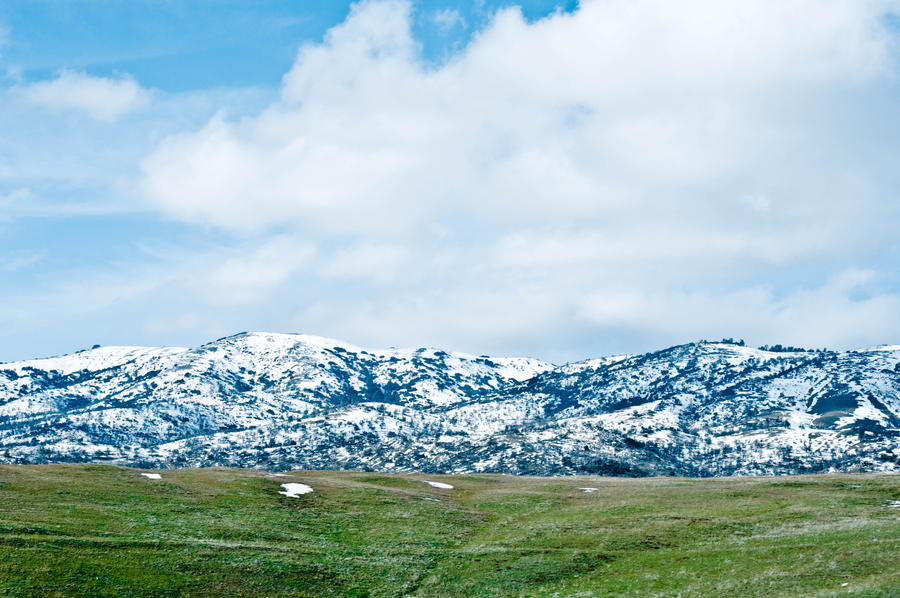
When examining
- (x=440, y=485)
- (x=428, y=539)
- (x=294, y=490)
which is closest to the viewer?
(x=428, y=539)

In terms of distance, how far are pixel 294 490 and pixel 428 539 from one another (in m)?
25.3

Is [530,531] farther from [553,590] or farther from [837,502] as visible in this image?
[837,502]

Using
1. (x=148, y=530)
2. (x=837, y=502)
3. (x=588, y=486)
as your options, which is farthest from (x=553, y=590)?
(x=588, y=486)

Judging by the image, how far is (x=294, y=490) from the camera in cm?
8581

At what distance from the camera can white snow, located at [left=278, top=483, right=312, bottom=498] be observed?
8381cm

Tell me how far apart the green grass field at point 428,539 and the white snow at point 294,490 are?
1355 mm

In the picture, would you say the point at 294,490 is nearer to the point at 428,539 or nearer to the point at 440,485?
the point at 440,485

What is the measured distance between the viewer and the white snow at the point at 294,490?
8381 centimetres

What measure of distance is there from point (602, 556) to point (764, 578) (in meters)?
13.7

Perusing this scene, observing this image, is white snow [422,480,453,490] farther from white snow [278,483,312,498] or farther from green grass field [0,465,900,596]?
white snow [278,483,312,498]

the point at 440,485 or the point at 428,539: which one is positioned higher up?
the point at 440,485

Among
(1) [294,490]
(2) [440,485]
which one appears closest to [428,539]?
(1) [294,490]

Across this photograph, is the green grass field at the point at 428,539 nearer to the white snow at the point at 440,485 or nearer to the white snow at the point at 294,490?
the white snow at the point at 294,490

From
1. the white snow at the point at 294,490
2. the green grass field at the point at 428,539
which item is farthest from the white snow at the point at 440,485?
the white snow at the point at 294,490
